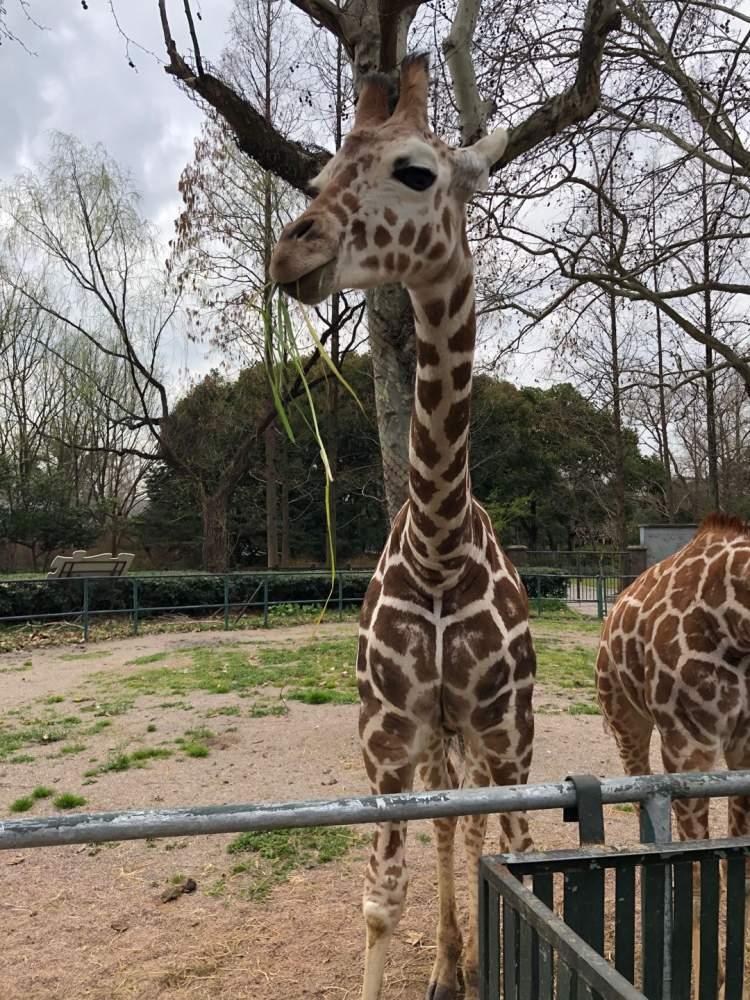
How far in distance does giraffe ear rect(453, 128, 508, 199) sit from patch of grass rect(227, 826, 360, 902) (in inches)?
134

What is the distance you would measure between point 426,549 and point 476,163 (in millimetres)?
1251

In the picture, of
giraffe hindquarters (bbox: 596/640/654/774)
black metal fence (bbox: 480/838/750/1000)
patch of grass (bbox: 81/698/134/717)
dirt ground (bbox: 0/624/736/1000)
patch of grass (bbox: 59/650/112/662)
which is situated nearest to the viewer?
black metal fence (bbox: 480/838/750/1000)

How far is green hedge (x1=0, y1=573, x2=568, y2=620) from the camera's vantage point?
43.8 feet

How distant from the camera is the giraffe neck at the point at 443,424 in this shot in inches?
89.0

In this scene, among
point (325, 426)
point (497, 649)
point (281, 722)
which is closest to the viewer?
point (497, 649)

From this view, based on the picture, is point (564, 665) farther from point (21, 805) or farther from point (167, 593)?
point (167, 593)

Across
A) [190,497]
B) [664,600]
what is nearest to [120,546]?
[190,497]

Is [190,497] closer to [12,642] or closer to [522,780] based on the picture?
[12,642]

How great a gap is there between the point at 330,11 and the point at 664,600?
5.11 meters

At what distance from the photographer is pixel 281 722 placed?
271 inches

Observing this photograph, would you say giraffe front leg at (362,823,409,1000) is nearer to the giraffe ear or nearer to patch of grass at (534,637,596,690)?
the giraffe ear

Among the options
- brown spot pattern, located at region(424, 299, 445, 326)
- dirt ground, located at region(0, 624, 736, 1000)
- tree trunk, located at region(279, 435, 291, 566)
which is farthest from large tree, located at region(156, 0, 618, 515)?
tree trunk, located at region(279, 435, 291, 566)

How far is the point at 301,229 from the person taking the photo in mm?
1860

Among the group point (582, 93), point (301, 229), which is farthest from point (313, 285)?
point (582, 93)
